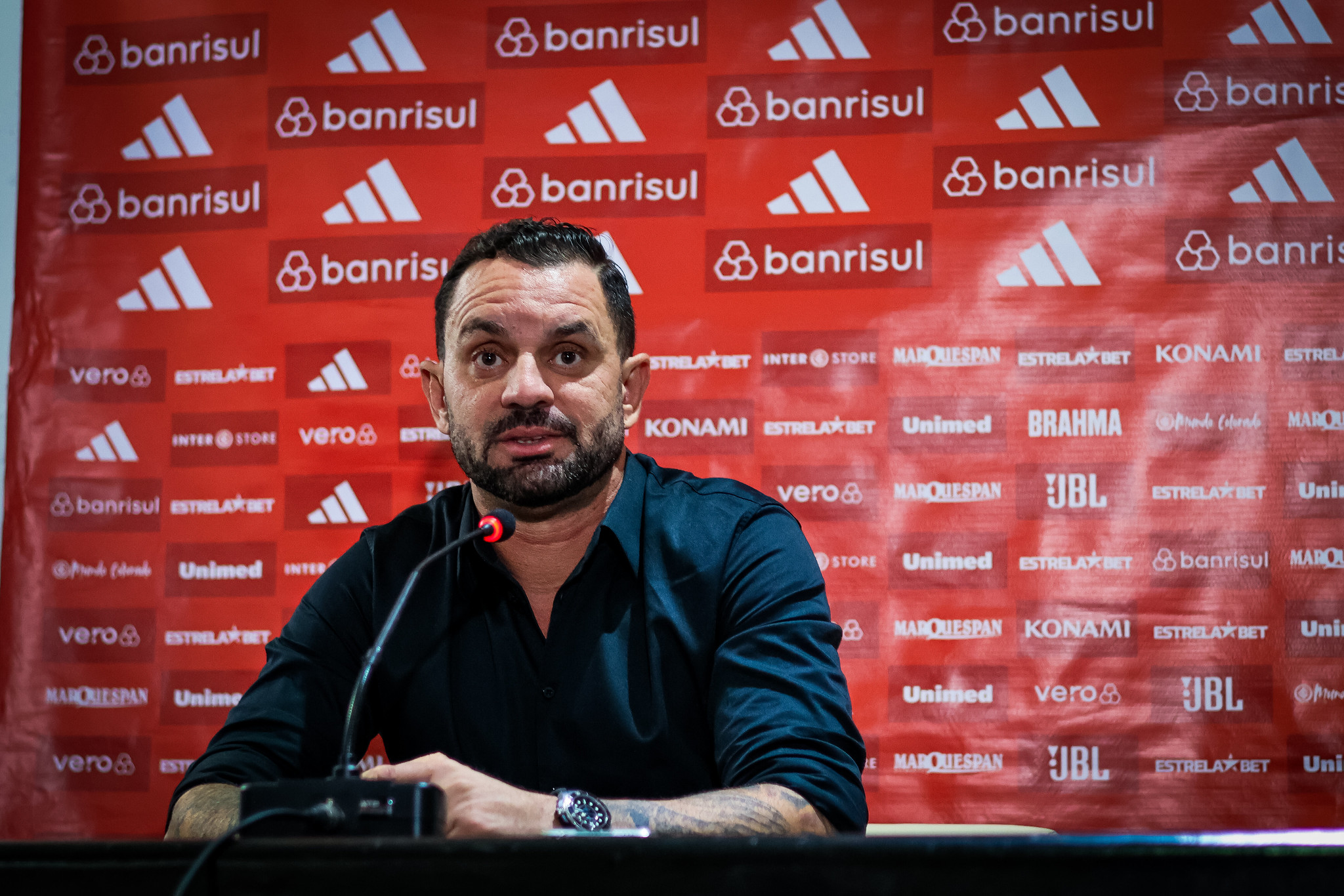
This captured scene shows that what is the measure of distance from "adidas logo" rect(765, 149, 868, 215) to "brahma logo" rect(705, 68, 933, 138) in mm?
71

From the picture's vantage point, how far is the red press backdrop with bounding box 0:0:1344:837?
2.23m

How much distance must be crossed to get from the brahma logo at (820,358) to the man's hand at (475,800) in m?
1.28

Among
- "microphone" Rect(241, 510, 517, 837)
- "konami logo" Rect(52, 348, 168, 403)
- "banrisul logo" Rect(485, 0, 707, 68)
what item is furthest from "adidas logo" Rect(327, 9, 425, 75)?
"microphone" Rect(241, 510, 517, 837)

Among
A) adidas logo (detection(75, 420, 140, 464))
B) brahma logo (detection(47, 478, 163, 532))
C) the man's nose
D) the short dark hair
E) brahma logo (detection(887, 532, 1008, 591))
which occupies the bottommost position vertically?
brahma logo (detection(887, 532, 1008, 591))

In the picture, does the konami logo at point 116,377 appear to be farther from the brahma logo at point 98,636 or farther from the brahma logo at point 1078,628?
the brahma logo at point 1078,628

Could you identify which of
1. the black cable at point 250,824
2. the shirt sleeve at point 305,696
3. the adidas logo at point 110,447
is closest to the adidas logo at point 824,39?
the shirt sleeve at point 305,696

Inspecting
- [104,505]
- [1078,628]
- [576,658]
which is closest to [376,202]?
[104,505]

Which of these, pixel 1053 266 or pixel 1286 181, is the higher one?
pixel 1286 181

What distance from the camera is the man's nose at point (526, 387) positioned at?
177 centimetres

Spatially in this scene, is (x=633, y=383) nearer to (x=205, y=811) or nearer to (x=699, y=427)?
(x=699, y=427)

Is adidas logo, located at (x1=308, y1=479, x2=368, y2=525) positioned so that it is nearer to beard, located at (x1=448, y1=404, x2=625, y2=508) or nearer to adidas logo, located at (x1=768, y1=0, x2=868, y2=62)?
beard, located at (x1=448, y1=404, x2=625, y2=508)

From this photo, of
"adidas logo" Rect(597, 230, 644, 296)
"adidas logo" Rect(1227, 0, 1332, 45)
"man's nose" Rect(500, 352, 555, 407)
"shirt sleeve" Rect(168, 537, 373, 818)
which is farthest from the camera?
"adidas logo" Rect(597, 230, 644, 296)

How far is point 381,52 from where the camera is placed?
2.52 m

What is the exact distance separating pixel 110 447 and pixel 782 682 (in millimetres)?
1807
